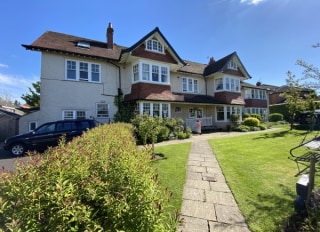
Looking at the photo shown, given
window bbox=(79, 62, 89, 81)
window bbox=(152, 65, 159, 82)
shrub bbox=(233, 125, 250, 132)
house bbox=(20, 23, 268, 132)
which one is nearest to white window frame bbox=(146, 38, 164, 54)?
house bbox=(20, 23, 268, 132)

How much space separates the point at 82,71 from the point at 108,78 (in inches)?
96.0

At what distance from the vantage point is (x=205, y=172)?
720cm

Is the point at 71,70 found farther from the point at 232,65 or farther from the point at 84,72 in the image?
the point at 232,65

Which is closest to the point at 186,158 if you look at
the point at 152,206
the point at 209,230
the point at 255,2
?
the point at 209,230

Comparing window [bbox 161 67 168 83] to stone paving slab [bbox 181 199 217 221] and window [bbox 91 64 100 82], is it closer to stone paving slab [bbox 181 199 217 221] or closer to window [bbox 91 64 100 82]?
window [bbox 91 64 100 82]

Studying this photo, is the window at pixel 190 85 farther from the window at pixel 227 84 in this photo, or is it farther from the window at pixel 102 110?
the window at pixel 102 110

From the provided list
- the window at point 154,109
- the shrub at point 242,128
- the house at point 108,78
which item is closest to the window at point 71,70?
the house at point 108,78

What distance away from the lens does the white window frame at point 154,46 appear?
1944 cm

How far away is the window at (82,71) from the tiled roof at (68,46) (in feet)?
3.04

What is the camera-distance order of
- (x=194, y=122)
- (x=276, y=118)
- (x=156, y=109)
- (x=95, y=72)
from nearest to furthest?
1. (x=95, y=72)
2. (x=156, y=109)
3. (x=194, y=122)
4. (x=276, y=118)

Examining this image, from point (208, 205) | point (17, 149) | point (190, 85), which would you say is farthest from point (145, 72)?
point (208, 205)

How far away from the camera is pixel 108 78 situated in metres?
18.9

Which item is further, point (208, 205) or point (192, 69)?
point (192, 69)

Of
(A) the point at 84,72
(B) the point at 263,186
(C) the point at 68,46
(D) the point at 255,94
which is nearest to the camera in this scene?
(B) the point at 263,186
